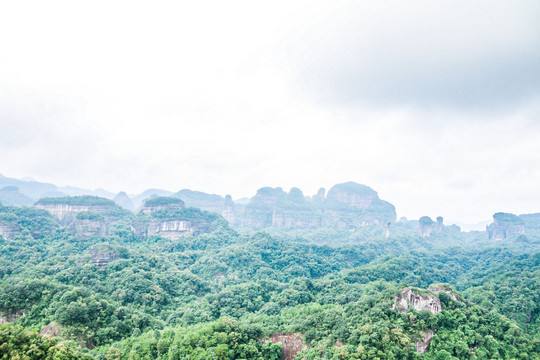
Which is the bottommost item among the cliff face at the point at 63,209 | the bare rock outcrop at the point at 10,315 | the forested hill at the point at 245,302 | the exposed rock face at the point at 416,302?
the bare rock outcrop at the point at 10,315

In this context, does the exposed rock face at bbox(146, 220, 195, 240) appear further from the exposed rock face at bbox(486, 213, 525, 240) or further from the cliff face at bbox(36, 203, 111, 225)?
the exposed rock face at bbox(486, 213, 525, 240)

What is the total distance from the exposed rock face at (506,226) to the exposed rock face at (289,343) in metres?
173

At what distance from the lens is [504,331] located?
1432 inches

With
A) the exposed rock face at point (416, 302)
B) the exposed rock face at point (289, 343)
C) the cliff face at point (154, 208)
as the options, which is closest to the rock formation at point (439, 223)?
the cliff face at point (154, 208)

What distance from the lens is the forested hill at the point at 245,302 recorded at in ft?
107

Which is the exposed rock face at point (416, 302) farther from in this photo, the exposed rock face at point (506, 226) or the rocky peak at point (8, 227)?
the exposed rock face at point (506, 226)

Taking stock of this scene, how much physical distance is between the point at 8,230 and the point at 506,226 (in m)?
212

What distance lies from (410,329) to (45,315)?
1754 inches

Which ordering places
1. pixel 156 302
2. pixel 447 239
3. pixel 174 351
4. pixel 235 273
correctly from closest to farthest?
pixel 174 351
pixel 156 302
pixel 235 273
pixel 447 239

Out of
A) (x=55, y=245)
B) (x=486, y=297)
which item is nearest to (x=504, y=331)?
(x=486, y=297)

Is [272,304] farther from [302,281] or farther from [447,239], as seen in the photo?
[447,239]

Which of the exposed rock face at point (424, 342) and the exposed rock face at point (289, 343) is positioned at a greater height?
the exposed rock face at point (424, 342)

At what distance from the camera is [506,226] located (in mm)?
164375

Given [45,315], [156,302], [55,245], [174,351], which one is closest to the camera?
[174,351]
